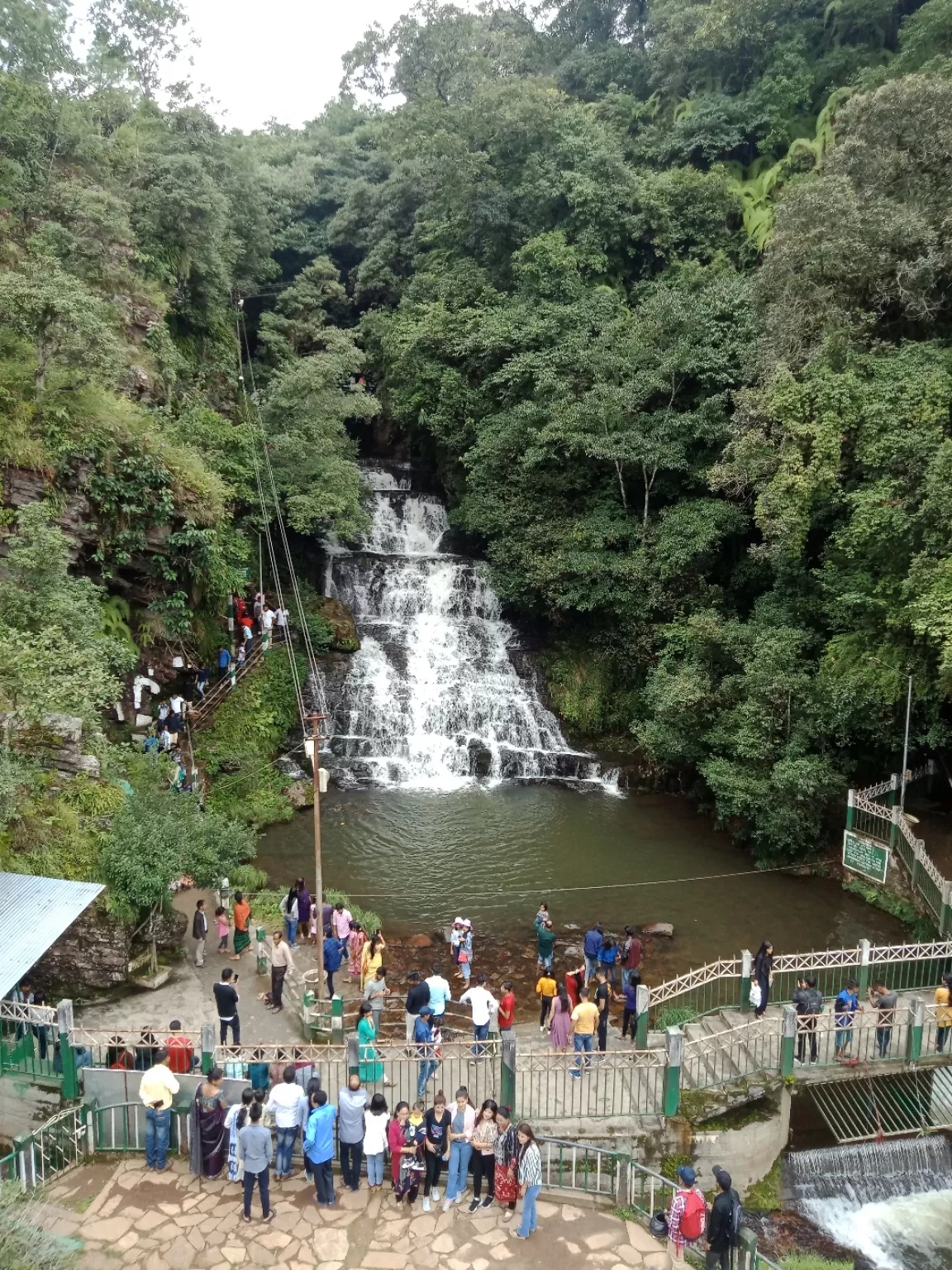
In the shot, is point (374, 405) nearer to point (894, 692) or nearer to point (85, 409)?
point (85, 409)

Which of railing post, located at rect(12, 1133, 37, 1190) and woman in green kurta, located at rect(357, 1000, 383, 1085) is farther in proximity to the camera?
woman in green kurta, located at rect(357, 1000, 383, 1085)

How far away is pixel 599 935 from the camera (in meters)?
13.5

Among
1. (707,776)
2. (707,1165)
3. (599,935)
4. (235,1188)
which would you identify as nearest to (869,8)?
(707,776)

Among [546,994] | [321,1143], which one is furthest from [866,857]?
[321,1143]

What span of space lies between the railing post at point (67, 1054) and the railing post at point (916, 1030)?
10.5 meters

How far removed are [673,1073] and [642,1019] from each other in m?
1.27

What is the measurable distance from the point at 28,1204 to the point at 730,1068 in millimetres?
8131

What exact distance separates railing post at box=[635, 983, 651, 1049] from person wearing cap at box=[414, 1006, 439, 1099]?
276cm

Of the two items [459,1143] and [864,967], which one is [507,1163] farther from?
[864,967]

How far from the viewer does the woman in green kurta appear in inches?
397

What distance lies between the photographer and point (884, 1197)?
11.1 m

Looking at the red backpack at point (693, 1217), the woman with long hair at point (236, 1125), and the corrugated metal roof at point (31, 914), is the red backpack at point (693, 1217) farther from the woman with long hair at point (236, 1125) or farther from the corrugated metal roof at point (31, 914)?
the corrugated metal roof at point (31, 914)

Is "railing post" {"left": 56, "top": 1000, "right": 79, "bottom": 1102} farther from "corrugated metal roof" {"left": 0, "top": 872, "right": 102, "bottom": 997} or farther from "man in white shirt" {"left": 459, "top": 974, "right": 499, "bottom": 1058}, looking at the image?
"man in white shirt" {"left": 459, "top": 974, "right": 499, "bottom": 1058}

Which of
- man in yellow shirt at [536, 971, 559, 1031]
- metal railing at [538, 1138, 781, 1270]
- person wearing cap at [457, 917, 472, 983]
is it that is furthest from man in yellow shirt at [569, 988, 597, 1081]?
person wearing cap at [457, 917, 472, 983]
